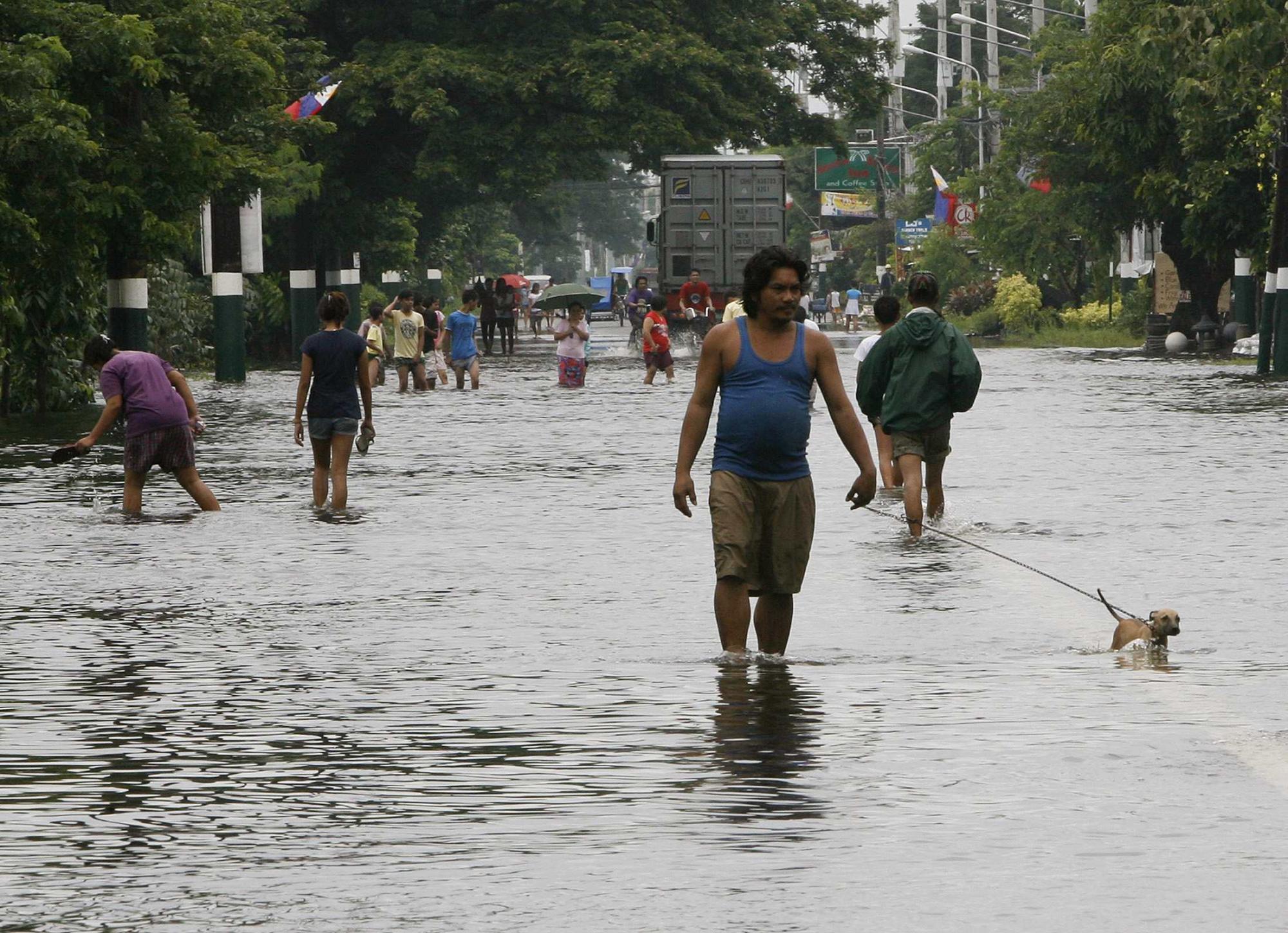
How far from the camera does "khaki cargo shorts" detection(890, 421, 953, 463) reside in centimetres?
1575

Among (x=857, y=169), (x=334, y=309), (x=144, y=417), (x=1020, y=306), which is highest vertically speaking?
(x=857, y=169)

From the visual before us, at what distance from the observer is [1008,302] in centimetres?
6519

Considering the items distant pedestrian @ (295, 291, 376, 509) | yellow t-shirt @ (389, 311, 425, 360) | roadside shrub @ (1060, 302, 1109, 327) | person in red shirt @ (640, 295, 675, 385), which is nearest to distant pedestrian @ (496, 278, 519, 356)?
roadside shrub @ (1060, 302, 1109, 327)

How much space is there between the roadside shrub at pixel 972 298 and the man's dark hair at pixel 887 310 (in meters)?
55.0

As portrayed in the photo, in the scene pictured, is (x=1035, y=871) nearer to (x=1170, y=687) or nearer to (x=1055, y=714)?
(x=1055, y=714)

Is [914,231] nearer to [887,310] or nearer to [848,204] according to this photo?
[848,204]

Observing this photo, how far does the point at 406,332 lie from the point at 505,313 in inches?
870

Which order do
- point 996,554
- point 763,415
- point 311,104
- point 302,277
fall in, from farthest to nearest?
point 302,277, point 311,104, point 996,554, point 763,415

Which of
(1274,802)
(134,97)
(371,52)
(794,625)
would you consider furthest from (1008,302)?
(1274,802)

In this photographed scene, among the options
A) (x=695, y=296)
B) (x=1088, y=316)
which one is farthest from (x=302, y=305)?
(x=1088, y=316)

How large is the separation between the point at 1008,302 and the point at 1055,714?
57.1m

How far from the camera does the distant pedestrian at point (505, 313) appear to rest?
5772 centimetres

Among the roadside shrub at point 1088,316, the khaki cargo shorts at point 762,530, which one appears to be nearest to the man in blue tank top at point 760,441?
the khaki cargo shorts at point 762,530

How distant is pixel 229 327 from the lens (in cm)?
3900
